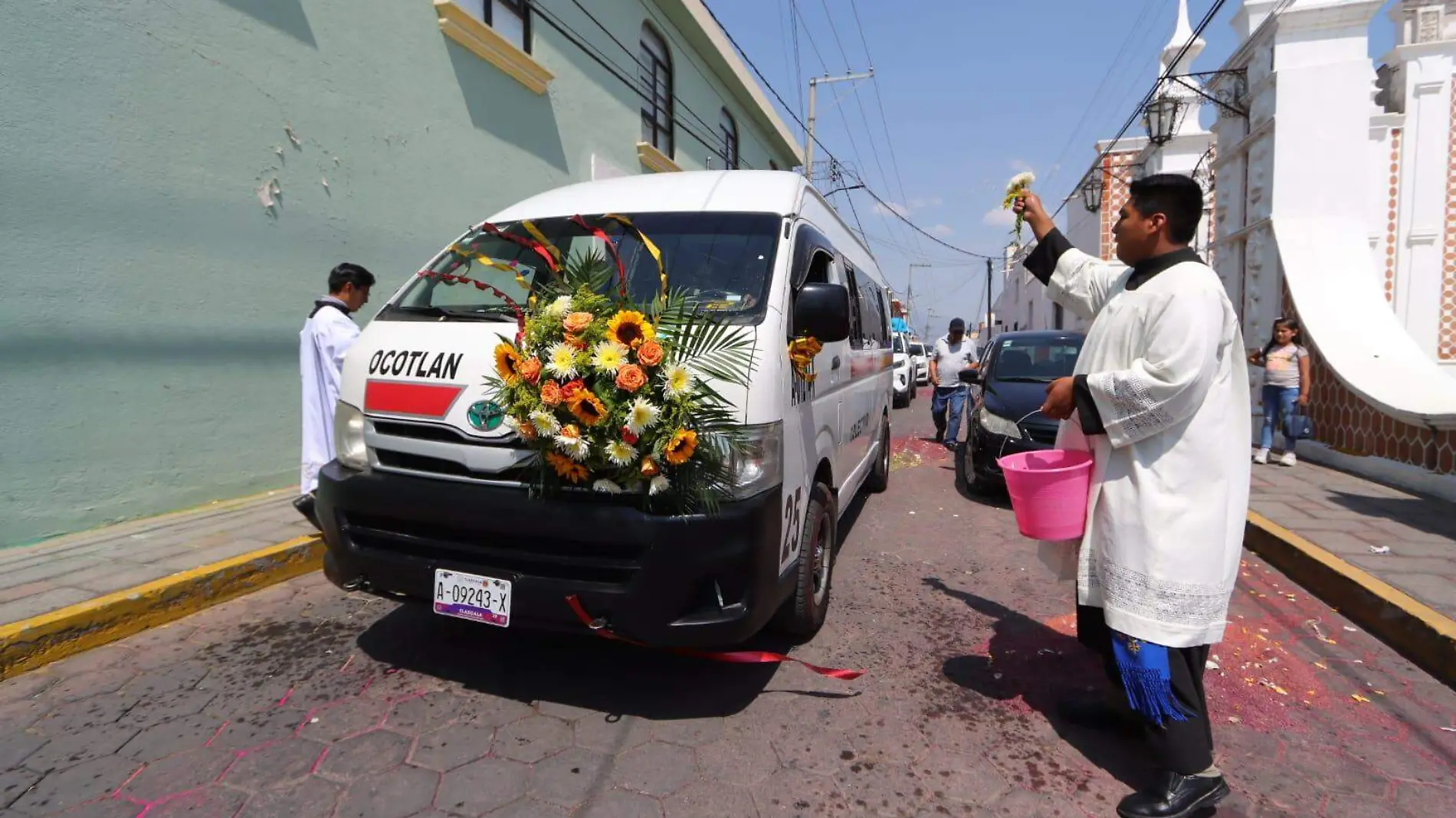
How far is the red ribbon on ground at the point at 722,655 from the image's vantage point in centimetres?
255

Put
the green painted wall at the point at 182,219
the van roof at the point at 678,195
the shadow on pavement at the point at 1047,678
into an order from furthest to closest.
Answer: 1. the green painted wall at the point at 182,219
2. the van roof at the point at 678,195
3. the shadow on pavement at the point at 1047,678

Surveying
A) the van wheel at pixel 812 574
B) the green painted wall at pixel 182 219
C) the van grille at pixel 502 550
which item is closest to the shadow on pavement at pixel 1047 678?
the van wheel at pixel 812 574

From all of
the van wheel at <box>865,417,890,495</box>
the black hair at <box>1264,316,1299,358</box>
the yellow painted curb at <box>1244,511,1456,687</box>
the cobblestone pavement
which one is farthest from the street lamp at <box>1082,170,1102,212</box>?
the cobblestone pavement

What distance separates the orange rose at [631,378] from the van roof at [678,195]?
1338 millimetres

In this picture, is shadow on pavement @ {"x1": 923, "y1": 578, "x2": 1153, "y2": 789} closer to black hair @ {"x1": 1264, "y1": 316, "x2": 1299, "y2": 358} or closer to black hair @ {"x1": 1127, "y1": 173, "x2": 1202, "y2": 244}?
black hair @ {"x1": 1127, "y1": 173, "x2": 1202, "y2": 244}

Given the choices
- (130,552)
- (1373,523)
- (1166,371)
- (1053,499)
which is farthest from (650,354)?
(1373,523)

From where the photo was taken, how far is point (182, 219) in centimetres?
508

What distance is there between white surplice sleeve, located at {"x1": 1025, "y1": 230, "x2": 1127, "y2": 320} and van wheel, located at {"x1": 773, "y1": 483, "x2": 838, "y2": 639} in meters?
1.32

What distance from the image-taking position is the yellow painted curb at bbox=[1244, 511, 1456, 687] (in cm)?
344

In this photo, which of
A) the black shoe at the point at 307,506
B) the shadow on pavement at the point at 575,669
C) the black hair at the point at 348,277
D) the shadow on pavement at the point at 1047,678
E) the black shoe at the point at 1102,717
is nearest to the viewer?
the shadow on pavement at the point at 1047,678

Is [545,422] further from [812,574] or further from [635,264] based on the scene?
[812,574]

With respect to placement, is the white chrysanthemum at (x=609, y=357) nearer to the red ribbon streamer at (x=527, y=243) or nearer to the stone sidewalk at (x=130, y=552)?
the red ribbon streamer at (x=527, y=243)

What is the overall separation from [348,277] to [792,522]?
3342mm

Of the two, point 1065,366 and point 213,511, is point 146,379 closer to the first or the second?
point 213,511
